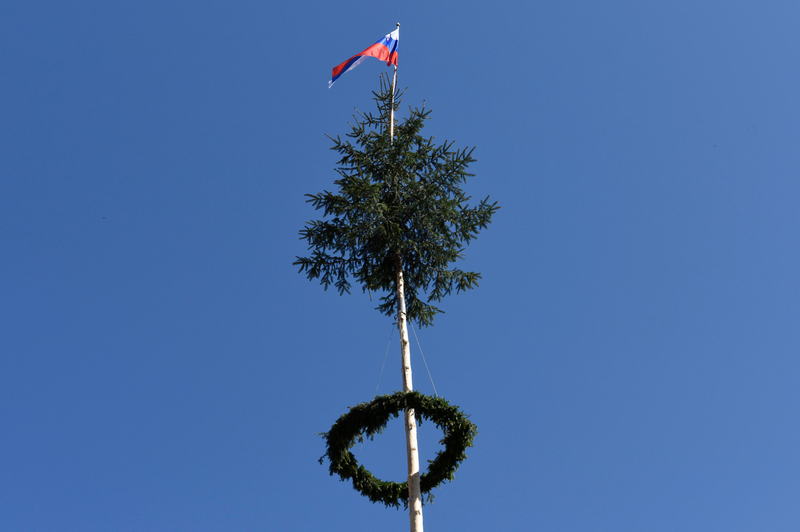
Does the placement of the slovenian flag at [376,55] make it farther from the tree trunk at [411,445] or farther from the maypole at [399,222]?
the tree trunk at [411,445]

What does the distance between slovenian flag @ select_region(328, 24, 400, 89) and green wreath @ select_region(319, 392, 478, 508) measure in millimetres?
10057

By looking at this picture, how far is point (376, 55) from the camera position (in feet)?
56.3

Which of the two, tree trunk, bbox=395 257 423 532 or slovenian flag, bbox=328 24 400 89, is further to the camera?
slovenian flag, bbox=328 24 400 89

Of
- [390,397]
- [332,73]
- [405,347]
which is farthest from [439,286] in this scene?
[332,73]

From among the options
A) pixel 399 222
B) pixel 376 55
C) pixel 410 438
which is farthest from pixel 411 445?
pixel 376 55

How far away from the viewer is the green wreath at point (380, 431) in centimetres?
1172

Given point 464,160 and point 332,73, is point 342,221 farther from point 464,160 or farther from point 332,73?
point 332,73

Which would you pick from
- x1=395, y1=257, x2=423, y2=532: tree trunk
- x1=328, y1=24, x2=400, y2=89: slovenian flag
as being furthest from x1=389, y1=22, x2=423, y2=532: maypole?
x1=328, y1=24, x2=400, y2=89: slovenian flag

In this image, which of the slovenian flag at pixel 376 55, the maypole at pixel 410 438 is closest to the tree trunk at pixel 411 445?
the maypole at pixel 410 438

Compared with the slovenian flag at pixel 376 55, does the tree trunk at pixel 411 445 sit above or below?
below

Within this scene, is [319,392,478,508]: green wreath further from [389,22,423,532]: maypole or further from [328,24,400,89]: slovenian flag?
[328,24,400,89]: slovenian flag

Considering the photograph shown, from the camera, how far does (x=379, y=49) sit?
57.0 feet

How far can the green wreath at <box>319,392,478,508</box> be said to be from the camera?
11.7m

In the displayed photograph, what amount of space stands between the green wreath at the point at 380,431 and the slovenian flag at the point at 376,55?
10.1m
